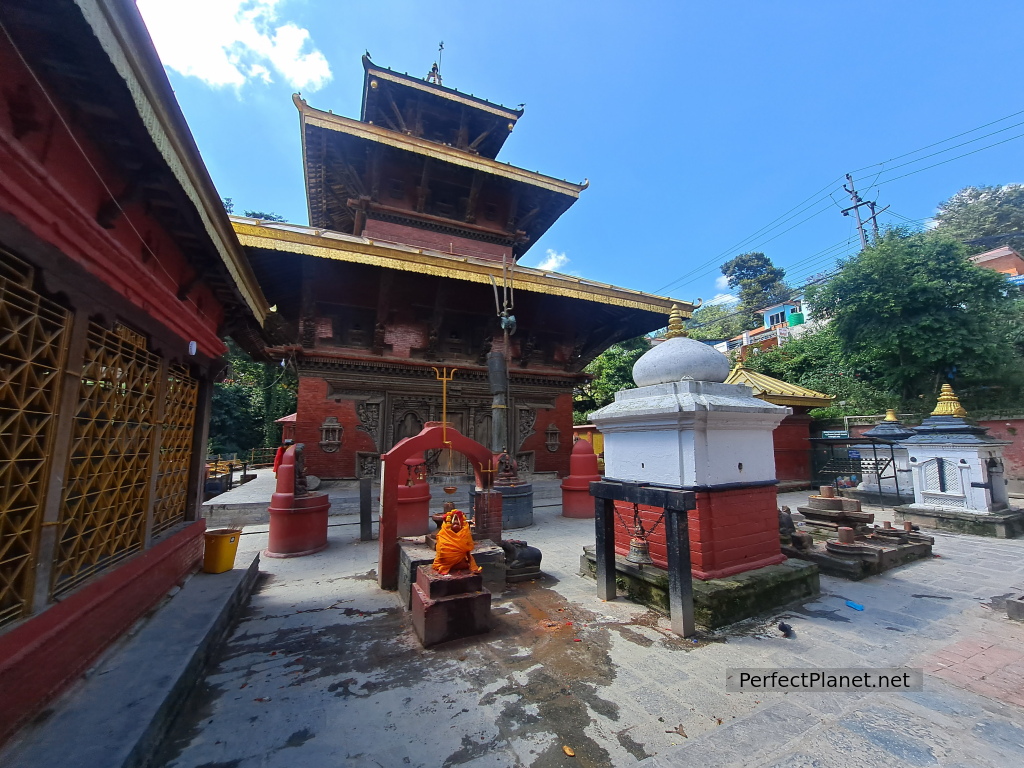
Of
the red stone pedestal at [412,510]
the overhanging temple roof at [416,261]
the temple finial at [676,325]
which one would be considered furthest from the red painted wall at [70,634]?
the overhanging temple roof at [416,261]

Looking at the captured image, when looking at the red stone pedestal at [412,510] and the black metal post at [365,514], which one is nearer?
the red stone pedestal at [412,510]

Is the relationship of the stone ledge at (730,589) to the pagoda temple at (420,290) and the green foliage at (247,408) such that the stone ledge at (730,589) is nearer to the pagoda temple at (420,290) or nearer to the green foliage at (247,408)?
the pagoda temple at (420,290)

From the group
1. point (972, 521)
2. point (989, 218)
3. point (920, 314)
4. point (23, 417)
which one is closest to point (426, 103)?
point (23, 417)

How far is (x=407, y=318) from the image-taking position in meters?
11.6

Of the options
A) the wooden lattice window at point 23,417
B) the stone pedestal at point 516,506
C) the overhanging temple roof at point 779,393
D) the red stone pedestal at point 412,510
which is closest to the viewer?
the wooden lattice window at point 23,417

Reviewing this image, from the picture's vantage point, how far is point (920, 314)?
15539 millimetres

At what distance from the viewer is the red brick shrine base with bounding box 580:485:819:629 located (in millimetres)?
3592

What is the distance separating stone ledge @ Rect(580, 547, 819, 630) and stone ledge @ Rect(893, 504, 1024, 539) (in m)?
5.68

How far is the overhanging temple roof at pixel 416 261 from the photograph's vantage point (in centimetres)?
884

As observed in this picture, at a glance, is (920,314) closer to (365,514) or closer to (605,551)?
(605,551)

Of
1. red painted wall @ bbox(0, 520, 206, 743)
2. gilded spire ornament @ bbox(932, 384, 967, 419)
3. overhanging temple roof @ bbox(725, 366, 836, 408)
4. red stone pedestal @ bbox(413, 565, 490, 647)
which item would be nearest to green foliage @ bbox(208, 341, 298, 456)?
red painted wall @ bbox(0, 520, 206, 743)

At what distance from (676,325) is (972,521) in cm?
730

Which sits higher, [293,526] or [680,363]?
[680,363]

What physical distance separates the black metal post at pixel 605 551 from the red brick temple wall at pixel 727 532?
28 centimetres
